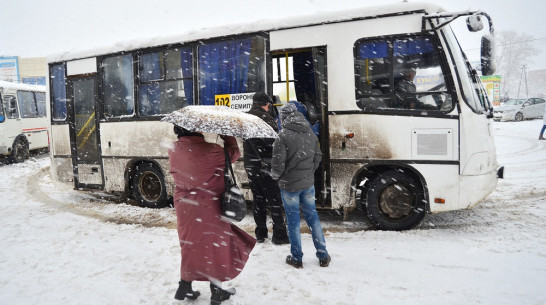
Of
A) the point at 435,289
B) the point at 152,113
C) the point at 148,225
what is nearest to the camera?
the point at 435,289

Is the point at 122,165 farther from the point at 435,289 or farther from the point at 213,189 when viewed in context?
the point at 435,289

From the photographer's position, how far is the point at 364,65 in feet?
16.8

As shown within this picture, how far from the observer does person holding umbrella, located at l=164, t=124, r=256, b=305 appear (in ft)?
10.0

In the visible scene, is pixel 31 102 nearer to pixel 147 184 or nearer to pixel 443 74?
pixel 147 184

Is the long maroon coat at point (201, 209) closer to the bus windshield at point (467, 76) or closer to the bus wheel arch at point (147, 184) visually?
the bus windshield at point (467, 76)

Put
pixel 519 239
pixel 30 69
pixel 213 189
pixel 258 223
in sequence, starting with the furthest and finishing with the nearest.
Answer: pixel 30 69, pixel 258 223, pixel 519 239, pixel 213 189

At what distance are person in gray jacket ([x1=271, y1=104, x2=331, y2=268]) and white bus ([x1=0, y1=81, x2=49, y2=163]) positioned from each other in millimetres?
14217

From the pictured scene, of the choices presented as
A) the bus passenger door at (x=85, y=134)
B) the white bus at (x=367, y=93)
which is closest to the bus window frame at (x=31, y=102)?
the bus passenger door at (x=85, y=134)

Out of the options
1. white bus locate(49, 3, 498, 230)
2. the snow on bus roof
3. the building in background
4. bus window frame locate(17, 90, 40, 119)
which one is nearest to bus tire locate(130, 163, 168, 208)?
white bus locate(49, 3, 498, 230)

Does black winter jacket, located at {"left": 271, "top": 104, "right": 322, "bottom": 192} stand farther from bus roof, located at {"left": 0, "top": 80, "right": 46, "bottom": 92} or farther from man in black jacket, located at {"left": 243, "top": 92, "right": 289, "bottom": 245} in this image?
bus roof, located at {"left": 0, "top": 80, "right": 46, "bottom": 92}

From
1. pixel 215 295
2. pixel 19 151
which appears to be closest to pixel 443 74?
pixel 215 295

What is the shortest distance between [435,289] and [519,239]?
1934 mm

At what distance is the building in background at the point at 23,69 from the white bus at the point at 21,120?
37.2m

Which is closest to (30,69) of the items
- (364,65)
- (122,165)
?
(122,165)
